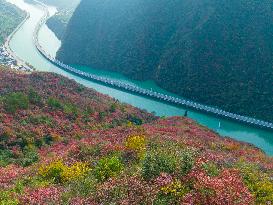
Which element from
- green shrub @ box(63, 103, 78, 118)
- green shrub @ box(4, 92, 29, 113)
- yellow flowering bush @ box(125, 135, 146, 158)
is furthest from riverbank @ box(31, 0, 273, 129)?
yellow flowering bush @ box(125, 135, 146, 158)

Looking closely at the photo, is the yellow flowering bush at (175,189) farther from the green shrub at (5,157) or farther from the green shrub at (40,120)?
the green shrub at (40,120)

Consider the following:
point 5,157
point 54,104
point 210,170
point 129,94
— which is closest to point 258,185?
point 210,170

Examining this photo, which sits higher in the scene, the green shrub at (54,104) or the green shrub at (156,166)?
the green shrub at (156,166)

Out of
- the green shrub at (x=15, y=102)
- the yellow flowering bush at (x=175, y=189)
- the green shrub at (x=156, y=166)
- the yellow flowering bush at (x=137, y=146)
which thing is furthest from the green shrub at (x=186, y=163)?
the green shrub at (x=15, y=102)

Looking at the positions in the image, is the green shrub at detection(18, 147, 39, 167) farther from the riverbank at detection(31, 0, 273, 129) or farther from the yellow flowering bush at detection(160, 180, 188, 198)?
the riverbank at detection(31, 0, 273, 129)

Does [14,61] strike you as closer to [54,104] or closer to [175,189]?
[54,104]

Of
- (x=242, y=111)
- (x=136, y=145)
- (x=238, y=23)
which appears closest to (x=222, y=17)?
(x=238, y=23)

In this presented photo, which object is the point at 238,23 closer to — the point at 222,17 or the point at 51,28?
the point at 222,17

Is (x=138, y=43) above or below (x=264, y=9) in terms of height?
below

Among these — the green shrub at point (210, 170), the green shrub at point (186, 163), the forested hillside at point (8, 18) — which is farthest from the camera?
the forested hillside at point (8, 18)
